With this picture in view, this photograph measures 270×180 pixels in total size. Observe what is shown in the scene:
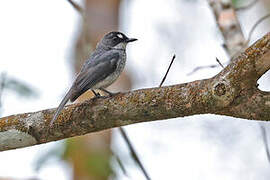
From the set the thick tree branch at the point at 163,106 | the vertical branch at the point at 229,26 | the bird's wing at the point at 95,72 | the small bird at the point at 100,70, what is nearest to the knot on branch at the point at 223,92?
the thick tree branch at the point at 163,106

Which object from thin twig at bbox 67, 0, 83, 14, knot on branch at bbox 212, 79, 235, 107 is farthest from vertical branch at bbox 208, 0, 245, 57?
knot on branch at bbox 212, 79, 235, 107

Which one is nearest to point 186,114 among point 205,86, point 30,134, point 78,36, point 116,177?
point 205,86

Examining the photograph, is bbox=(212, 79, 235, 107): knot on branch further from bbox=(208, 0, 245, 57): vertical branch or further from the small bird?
bbox=(208, 0, 245, 57): vertical branch

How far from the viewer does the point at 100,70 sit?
16.1 ft

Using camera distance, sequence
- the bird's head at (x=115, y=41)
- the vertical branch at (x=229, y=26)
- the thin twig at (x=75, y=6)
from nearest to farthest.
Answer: the vertical branch at (x=229, y=26), the thin twig at (x=75, y=6), the bird's head at (x=115, y=41)

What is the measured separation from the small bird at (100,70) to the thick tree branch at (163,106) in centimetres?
36

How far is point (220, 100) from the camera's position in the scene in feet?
10.4

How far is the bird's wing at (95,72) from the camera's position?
461cm

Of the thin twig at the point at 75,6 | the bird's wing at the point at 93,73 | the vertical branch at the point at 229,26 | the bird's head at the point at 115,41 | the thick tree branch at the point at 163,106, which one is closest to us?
the thick tree branch at the point at 163,106

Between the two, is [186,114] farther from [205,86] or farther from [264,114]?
[264,114]

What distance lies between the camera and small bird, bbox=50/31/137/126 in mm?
4620

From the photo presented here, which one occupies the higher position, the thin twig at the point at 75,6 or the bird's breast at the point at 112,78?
the thin twig at the point at 75,6

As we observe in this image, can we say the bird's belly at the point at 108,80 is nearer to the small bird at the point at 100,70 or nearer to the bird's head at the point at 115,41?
the small bird at the point at 100,70

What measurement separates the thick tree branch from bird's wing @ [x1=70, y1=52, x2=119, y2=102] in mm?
587
